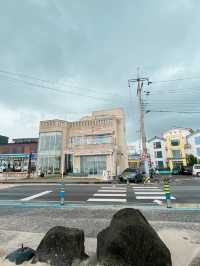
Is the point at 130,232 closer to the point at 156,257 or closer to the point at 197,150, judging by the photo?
the point at 156,257

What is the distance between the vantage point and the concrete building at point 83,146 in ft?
107

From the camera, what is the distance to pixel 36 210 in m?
8.13

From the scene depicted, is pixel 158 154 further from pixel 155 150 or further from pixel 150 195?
pixel 150 195

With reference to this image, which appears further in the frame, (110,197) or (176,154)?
(176,154)

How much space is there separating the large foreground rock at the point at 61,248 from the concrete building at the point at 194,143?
2340 inches

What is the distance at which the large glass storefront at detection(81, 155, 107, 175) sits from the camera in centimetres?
3250

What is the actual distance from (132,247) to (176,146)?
201 ft

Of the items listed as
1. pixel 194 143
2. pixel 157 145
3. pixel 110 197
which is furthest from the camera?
pixel 157 145

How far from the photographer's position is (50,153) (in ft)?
121

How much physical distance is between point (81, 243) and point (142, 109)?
23.2 metres

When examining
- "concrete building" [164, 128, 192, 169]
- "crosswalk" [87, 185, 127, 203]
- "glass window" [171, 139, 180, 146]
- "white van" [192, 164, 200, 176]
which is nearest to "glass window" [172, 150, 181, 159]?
"concrete building" [164, 128, 192, 169]

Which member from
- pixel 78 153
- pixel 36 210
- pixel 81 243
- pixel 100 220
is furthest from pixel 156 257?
pixel 78 153

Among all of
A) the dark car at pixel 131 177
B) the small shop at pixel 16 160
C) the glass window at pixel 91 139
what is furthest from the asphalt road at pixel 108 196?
the small shop at pixel 16 160

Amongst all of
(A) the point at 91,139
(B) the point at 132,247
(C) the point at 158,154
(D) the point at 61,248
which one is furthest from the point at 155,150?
(D) the point at 61,248
